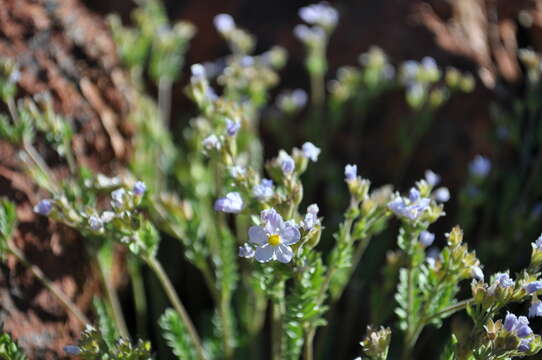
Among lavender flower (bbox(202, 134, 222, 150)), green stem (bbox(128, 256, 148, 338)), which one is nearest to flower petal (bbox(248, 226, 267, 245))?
lavender flower (bbox(202, 134, 222, 150))

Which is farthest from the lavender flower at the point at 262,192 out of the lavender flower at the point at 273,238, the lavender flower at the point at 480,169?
the lavender flower at the point at 480,169

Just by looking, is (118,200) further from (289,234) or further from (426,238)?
(426,238)

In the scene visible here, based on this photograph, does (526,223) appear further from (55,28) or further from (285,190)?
(55,28)

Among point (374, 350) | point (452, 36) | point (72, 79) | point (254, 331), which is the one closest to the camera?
point (374, 350)

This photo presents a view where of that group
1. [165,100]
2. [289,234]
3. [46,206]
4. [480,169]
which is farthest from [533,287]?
[165,100]

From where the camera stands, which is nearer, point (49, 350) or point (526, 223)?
point (49, 350)

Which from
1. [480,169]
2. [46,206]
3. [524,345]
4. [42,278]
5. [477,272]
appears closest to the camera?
[524,345]

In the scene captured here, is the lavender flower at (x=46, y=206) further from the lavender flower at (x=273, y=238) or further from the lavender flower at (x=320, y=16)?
the lavender flower at (x=320, y=16)

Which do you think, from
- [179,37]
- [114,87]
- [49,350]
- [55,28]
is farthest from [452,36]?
[49,350]
